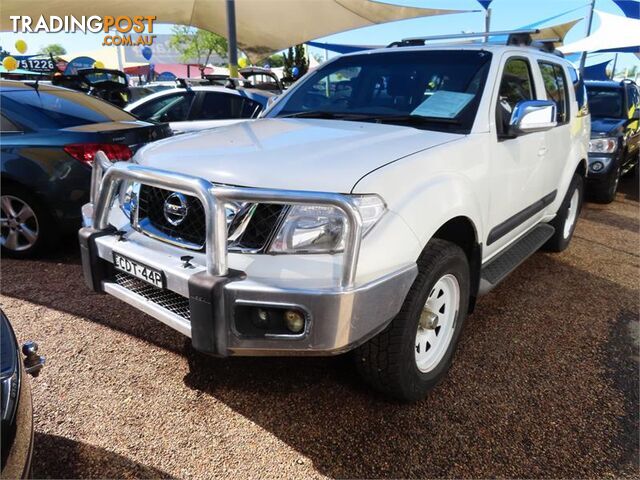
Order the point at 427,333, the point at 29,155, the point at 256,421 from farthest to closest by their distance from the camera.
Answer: the point at 29,155 < the point at 427,333 < the point at 256,421

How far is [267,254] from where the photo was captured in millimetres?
1938

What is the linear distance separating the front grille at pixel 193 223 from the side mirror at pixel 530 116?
159 cm

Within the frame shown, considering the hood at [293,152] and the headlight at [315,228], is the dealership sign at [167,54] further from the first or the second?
the headlight at [315,228]

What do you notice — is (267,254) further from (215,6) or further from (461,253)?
(215,6)

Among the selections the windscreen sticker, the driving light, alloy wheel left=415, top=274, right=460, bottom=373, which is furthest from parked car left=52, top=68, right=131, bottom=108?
the driving light

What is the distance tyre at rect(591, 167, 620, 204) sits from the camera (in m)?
6.95

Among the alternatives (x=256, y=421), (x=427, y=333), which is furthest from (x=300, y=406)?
(x=427, y=333)

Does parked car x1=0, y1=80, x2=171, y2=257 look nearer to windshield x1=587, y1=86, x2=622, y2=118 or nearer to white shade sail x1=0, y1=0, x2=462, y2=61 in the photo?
windshield x1=587, y1=86, x2=622, y2=118

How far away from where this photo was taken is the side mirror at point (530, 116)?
2.74 meters

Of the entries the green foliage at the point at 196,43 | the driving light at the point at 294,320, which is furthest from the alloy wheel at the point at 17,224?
the green foliage at the point at 196,43

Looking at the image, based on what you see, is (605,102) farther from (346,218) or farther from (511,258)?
(346,218)

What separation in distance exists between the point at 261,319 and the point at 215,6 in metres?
17.3

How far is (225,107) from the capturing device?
6711 mm

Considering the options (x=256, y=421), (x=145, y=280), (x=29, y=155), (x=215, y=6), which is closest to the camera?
(x=145, y=280)
